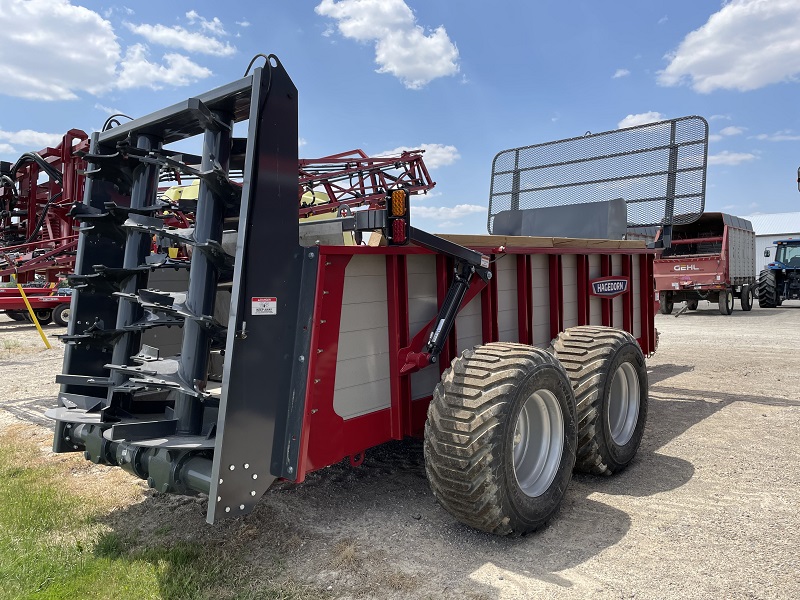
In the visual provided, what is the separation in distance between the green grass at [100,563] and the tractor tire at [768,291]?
20.6m

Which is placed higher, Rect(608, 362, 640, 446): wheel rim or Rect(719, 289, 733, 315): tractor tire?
Rect(719, 289, 733, 315): tractor tire

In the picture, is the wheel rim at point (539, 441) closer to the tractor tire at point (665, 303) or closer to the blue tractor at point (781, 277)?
the tractor tire at point (665, 303)

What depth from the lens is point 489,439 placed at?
9.71 feet

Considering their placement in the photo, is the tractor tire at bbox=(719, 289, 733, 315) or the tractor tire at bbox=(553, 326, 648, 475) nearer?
the tractor tire at bbox=(553, 326, 648, 475)

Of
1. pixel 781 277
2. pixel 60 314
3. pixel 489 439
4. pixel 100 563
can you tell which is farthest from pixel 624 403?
pixel 781 277

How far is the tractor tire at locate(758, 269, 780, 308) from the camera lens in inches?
761

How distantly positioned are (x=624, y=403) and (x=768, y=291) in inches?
706

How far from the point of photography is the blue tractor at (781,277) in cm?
1941

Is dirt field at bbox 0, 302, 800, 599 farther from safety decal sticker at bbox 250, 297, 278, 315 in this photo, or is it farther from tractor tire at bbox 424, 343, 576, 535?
safety decal sticker at bbox 250, 297, 278, 315

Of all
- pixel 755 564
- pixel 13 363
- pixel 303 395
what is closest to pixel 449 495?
pixel 303 395

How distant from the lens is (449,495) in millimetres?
3061

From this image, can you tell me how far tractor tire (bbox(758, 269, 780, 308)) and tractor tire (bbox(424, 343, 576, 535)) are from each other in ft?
63.2

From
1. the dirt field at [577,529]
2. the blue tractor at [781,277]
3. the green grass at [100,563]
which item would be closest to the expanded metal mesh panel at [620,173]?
the dirt field at [577,529]

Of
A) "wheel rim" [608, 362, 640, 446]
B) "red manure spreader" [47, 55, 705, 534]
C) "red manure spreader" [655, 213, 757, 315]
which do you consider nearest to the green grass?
"red manure spreader" [47, 55, 705, 534]
